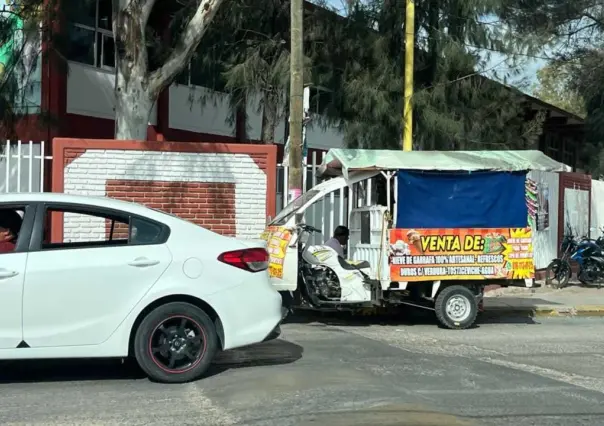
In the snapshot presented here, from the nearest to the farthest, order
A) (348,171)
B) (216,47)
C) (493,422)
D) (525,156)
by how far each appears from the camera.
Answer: (493,422)
(348,171)
(525,156)
(216,47)

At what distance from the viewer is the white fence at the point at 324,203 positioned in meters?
12.0

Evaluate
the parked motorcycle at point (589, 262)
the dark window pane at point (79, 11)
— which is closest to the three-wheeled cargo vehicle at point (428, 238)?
the dark window pane at point (79, 11)

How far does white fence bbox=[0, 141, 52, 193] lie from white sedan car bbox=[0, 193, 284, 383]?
19.2 feet

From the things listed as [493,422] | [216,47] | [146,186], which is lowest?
[493,422]

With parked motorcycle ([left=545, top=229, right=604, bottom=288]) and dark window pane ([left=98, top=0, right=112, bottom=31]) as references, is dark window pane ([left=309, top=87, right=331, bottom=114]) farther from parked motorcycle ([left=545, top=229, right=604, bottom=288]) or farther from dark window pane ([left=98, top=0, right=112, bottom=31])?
parked motorcycle ([left=545, top=229, right=604, bottom=288])

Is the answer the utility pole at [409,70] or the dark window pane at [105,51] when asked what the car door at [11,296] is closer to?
the utility pole at [409,70]

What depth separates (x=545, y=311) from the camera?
500 inches

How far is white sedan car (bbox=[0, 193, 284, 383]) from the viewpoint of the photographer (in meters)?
6.32

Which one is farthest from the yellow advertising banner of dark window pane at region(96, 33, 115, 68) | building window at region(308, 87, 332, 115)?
dark window pane at region(96, 33, 115, 68)

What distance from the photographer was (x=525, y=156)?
11148 mm

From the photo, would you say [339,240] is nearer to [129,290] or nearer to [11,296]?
[129,290]

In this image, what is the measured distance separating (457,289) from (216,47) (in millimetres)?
7355

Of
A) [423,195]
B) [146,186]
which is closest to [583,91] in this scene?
[423,195]

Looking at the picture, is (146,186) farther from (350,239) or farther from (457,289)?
(457,289)
